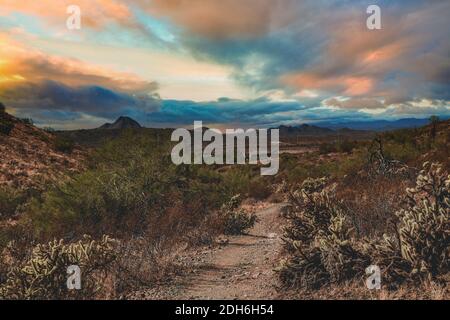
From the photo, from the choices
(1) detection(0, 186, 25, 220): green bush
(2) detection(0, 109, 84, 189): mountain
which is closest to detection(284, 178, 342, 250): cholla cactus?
(1) detection(0, 186, 25, 220): green bush

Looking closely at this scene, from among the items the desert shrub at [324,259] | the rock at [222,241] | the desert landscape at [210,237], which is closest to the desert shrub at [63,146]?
the desert landscape at [210,237]

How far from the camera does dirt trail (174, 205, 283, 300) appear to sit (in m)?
7.00

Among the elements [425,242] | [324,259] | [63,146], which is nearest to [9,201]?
[324,259]

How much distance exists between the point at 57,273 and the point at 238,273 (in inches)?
133

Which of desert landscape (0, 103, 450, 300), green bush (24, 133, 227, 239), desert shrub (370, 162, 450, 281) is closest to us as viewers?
desert shrub (370, 162, 450, 281)

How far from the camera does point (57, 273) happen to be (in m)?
7.02

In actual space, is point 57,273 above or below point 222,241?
above

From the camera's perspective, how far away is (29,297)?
6582 mm

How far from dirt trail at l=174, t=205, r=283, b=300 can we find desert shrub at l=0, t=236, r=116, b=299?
1.48 meters

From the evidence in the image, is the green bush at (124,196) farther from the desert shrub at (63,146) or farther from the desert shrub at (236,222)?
the desert shrub at (63,146)

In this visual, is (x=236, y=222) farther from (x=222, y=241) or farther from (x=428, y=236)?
(x=428, y=236)

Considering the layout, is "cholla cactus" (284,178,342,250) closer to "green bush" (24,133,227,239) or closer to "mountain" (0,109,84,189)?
"green bush" (24,133,227,239)

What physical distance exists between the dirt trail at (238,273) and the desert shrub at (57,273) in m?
1.48
